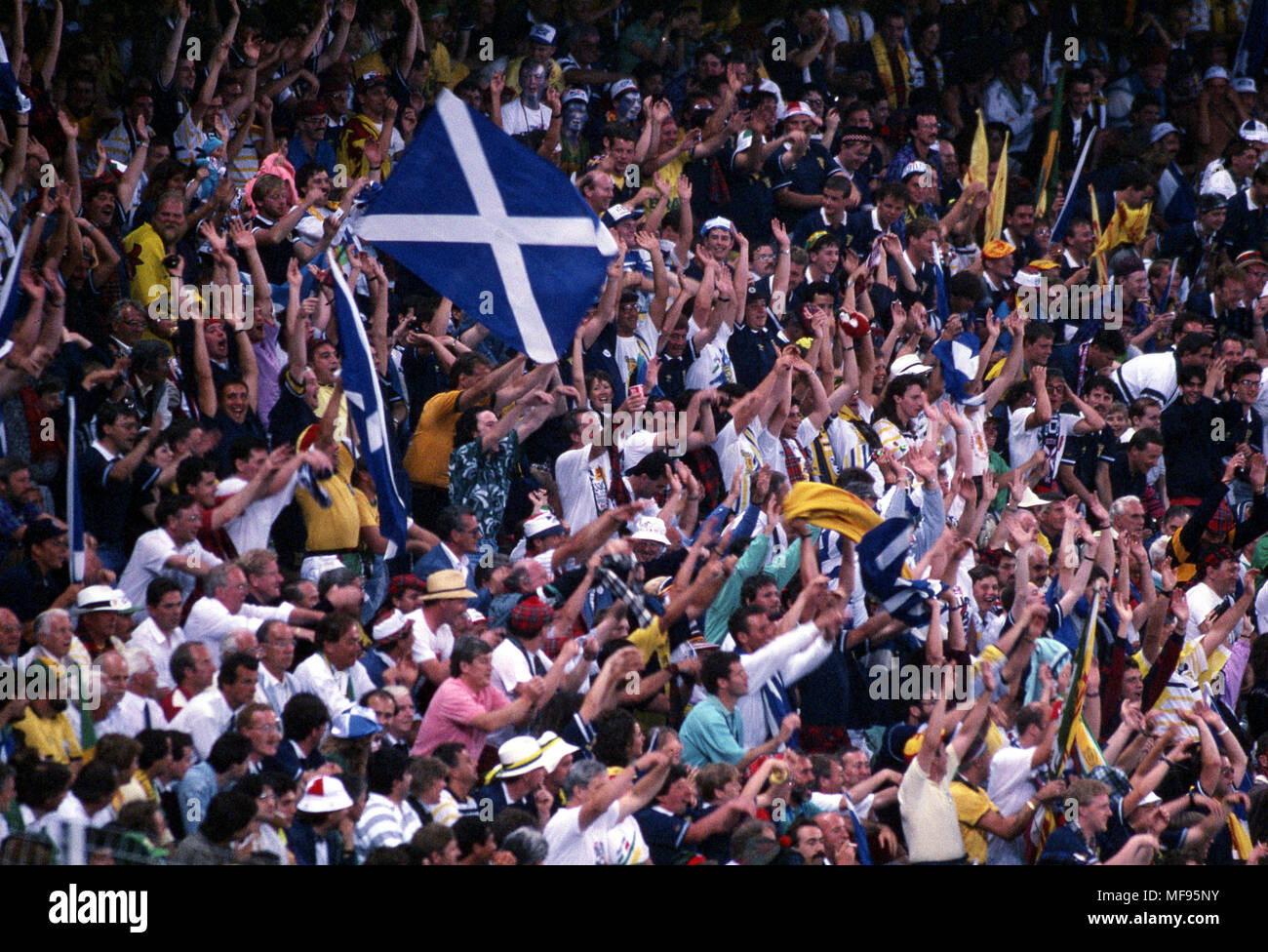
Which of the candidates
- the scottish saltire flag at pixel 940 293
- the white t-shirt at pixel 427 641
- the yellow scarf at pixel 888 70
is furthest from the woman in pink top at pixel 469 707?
the yellow scarf at pixel 888 70

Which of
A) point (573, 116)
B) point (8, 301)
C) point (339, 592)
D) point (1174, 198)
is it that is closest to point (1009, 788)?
point (339, 592)

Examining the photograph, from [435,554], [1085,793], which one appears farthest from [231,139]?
[1085,793]

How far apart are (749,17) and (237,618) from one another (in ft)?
26.8

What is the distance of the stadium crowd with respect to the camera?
335 inches

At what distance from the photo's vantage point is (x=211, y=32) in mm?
12477

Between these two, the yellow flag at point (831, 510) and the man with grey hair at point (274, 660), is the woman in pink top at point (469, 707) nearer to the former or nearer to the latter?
the man with grey hair at point (274, 660)

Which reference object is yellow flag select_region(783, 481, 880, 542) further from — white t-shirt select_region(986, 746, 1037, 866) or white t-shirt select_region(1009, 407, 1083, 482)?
white t-shirt select_region(1009, 407, 1083, 482)

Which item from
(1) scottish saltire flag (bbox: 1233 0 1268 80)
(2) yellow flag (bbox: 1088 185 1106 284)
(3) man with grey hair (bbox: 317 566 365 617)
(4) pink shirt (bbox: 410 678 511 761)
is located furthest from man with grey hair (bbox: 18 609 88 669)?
(1) scottish saltire flag (bbox: 1233 0 1268 80)

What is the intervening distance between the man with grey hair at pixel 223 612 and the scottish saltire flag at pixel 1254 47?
1063 cm

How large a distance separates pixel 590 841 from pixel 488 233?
2.91m

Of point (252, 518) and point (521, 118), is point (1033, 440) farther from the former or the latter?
point (252, 518)

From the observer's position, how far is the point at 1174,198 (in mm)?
16078

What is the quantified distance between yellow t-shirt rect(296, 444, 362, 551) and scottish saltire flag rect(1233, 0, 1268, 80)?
9695 mm

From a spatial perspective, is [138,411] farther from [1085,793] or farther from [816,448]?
[1085,793]
